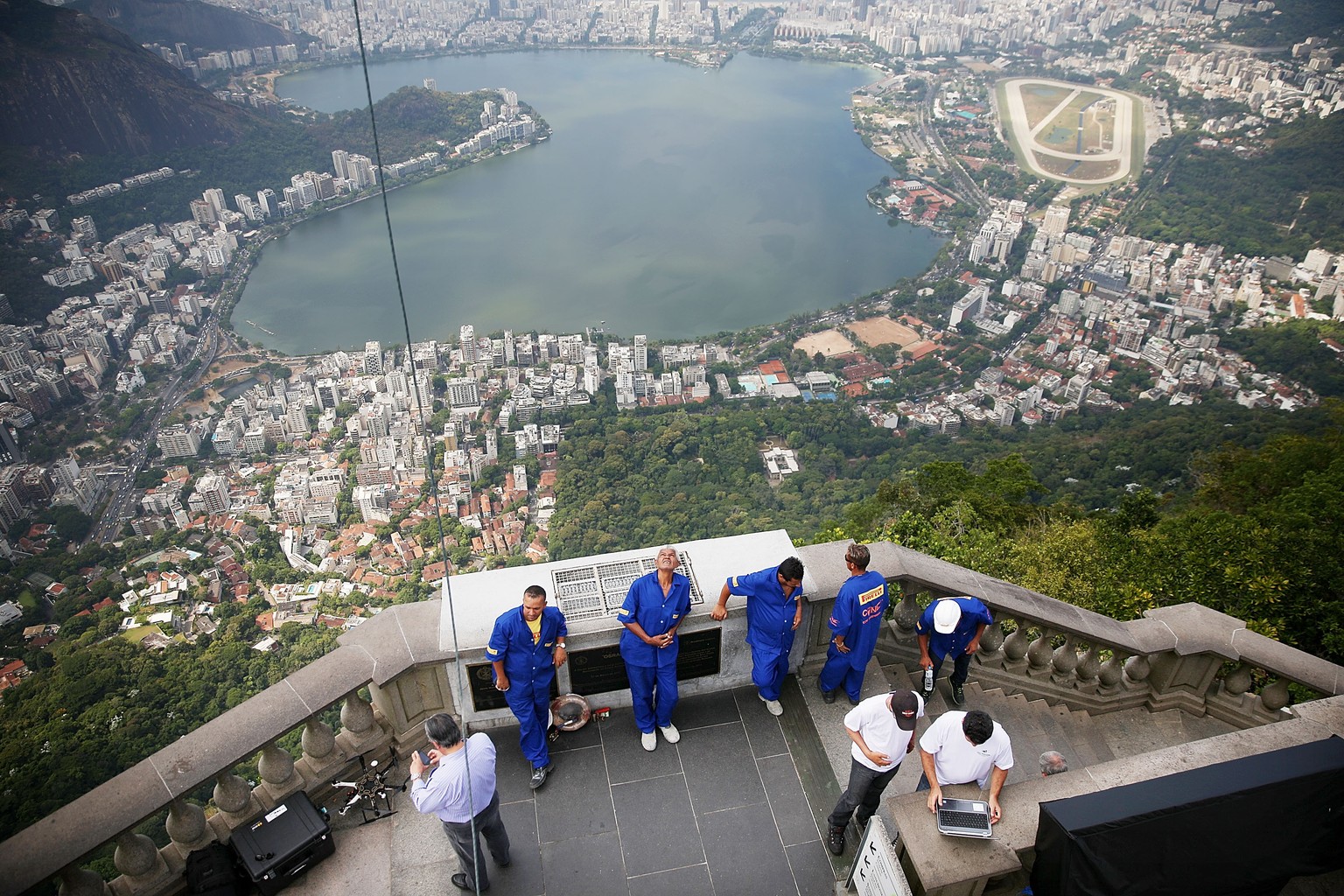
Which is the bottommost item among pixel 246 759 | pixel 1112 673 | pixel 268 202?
pixel 268 202

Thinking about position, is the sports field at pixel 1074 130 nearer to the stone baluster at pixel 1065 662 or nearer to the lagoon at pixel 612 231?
the lagoon at pixel 612 231

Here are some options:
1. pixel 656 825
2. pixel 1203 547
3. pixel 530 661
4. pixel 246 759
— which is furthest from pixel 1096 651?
pixel 246 759

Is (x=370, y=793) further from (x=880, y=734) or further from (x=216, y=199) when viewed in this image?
(x=216, y=199)

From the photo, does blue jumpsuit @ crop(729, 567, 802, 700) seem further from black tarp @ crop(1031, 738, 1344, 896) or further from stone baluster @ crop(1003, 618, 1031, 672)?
black tarp @ crop(1031, 738, 1344, 896)

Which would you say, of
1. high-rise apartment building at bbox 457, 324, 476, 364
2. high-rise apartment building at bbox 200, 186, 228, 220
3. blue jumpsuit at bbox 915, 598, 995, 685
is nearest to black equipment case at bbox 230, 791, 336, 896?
blue jumpsuit at bbox 915, 598, 995, 685

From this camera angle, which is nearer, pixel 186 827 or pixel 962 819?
pixel 962 819

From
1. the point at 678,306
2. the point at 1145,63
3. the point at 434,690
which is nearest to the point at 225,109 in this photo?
the point at 678,306

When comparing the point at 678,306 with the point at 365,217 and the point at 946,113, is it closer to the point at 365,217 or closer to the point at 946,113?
the point at 365,217

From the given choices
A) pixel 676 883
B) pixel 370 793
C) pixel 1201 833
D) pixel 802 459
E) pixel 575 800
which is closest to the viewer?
pixel 1201 833
